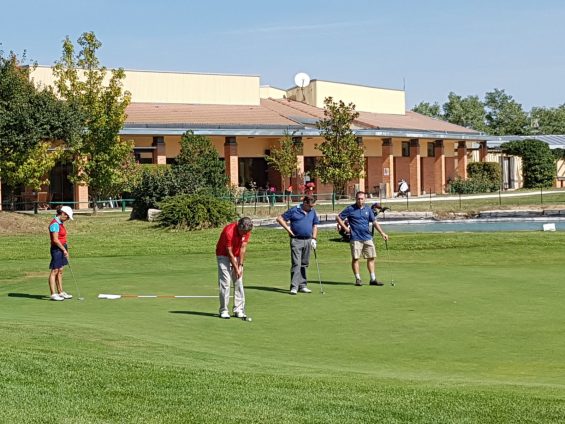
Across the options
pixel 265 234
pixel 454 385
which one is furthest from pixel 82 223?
pixel 454 385

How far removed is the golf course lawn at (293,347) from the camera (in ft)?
28.8

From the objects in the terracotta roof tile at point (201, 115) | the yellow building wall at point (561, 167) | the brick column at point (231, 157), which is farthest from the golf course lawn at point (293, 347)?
the yellow building wall at point (561, 167)

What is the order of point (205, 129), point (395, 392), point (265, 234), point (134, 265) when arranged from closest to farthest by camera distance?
1. point (395, 392)
2. point (134, 265)
3. point (265, 234)
4. point (205, 129)

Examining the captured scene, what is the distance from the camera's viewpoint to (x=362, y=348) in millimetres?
13008

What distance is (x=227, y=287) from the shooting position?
15836 mm

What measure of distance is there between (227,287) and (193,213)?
72.2 feet

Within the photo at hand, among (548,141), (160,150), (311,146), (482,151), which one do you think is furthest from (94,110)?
(548,141)

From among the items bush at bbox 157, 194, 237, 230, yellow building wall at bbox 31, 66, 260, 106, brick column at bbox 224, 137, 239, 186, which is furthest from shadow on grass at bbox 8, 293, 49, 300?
yellow building wall at bbox 31, 66, 260, 106

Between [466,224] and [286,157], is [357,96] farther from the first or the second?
[466,224]

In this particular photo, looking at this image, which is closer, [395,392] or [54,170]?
[395,392]

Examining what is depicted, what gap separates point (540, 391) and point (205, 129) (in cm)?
5030

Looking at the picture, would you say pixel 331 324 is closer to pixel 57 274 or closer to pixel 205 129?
pixel 57 274

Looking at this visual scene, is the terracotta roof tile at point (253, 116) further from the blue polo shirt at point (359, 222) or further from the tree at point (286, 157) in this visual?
the blue polo shirt at point (359, 222)

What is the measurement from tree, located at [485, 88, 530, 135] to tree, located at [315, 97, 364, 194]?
224 feet
